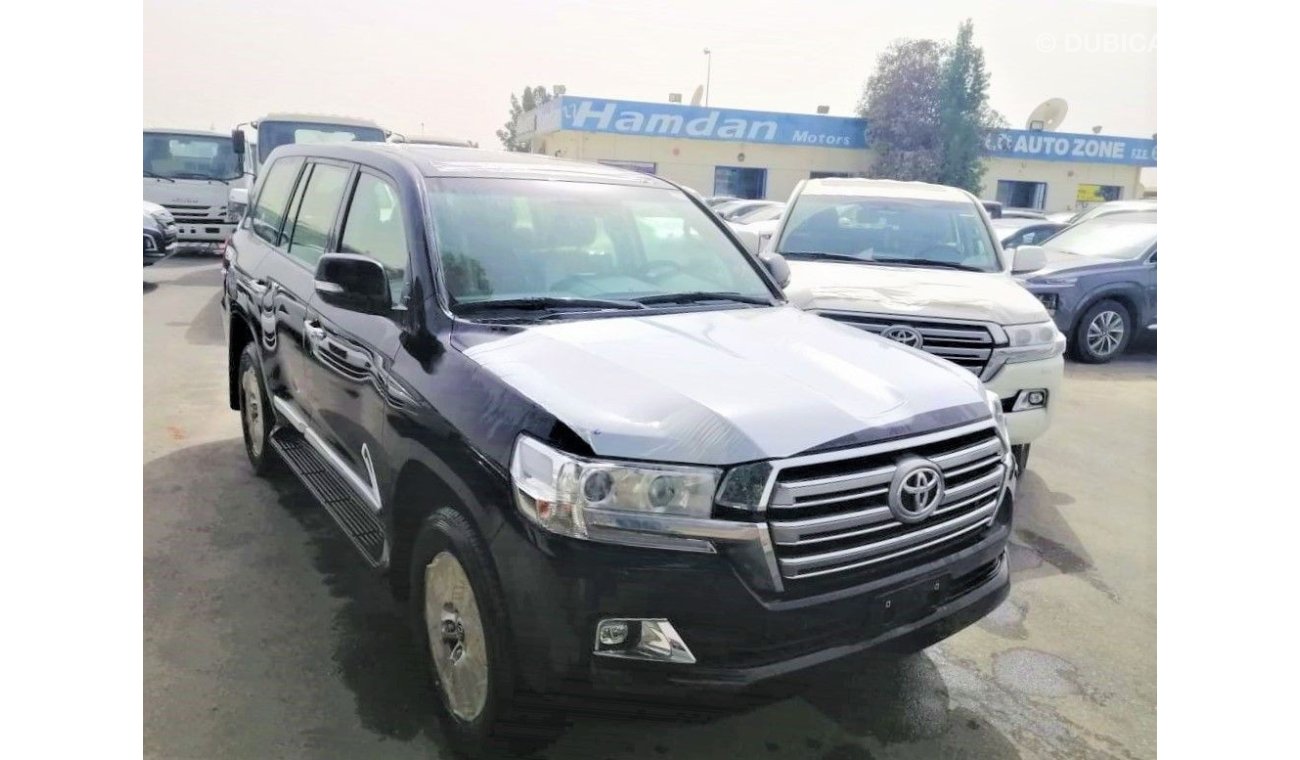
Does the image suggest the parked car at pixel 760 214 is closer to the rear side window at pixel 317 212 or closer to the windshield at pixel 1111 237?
the windshield at pixel 1111 237

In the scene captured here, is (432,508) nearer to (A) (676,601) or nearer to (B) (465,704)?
(B) (465,704)

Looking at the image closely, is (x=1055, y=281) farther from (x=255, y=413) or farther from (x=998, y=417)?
(x=255, y=413)

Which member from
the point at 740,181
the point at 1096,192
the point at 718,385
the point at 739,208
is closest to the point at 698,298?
the point at 718,385

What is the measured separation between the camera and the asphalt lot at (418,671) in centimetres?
255

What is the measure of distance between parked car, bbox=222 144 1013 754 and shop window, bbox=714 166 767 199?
25611mm

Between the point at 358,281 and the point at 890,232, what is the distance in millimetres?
4260

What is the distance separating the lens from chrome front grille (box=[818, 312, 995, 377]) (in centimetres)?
459

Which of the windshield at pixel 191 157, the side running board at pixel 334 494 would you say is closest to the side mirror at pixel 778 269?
the side running board at pixel 334 494

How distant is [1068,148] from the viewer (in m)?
29.4

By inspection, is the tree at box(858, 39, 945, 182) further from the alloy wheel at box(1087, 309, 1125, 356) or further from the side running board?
the side running board

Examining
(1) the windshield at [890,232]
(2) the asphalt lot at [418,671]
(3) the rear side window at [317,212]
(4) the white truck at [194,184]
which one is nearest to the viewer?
(2) the asphalt lot at [418,671]

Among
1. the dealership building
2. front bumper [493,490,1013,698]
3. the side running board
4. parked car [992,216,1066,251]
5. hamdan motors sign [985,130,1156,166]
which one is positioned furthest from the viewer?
hamdan motors sign [985,130,1156,166]

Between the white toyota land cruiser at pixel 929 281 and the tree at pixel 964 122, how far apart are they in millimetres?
18997

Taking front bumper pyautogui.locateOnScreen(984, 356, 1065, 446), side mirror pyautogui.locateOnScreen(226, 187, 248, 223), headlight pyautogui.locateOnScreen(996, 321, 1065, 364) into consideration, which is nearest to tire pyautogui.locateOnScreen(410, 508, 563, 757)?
front bumper pyautogui.locateOnScreen(984, 356, 1065, 446)
